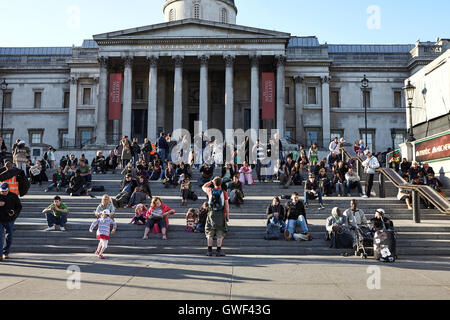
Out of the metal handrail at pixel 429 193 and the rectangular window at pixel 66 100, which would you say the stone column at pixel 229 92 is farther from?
the metal handrail at pixel 429 193

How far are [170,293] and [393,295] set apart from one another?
11.1ft

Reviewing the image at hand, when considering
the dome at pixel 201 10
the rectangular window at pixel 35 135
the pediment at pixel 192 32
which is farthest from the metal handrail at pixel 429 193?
the rectangular window at pixel 35 135

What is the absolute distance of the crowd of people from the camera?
10570 millimetres

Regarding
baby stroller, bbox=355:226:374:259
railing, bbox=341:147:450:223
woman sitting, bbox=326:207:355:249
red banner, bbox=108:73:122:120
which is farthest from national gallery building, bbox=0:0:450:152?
baby stroller, bbox=355:226:374:259

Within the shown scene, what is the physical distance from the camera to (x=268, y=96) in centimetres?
3650

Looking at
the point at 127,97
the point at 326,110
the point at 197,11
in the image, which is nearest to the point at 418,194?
the point at 127,97

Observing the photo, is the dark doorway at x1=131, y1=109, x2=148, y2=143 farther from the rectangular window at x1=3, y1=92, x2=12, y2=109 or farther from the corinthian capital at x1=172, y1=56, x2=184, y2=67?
the rectangular window at x1=3, y1=92, x2=12, y2=109

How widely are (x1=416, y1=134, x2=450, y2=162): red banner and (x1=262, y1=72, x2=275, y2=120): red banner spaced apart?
17.6 metres

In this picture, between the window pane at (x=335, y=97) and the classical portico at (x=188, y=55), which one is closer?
the classical portico at (x=188, y=55)

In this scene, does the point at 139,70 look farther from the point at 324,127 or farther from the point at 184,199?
the point at 184,199

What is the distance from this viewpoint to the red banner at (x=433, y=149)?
16906 mm

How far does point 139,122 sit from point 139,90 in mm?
3454

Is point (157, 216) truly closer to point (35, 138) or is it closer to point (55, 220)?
point (55, 220)

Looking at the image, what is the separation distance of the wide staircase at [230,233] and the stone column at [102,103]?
2094cm
